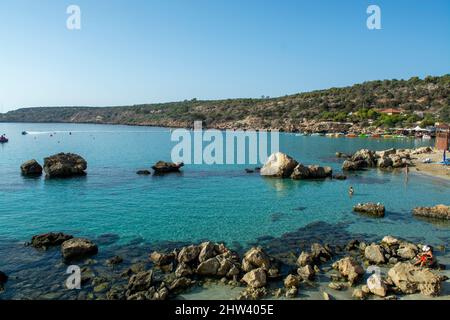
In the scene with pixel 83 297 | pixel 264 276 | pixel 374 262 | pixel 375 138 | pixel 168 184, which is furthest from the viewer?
pixel 375 138

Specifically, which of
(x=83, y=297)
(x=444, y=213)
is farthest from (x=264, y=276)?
(x=444, y=213)

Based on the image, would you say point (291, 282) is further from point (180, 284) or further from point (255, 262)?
point (180, 284)

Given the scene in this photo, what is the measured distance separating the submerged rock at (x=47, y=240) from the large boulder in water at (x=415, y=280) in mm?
19832

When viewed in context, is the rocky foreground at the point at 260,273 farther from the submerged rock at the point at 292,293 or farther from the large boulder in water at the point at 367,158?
the large boulder in water at the point at 367,158

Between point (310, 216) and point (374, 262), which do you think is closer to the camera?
point (374, 262)

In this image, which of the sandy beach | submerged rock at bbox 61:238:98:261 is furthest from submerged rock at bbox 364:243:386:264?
the sandy beach

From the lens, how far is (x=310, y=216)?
106 feet

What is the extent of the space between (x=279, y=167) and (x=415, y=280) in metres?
34.2

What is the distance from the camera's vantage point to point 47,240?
24312 mm

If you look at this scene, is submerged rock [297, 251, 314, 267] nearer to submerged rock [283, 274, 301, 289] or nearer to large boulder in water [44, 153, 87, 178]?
submerged rock [283, 274, 301, 289]

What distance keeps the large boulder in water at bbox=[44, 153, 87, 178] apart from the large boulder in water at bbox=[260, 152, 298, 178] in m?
26.0

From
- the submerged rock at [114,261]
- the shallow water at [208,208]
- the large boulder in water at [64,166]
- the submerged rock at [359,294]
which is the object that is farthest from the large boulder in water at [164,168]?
the submerged rock at [359,294]
